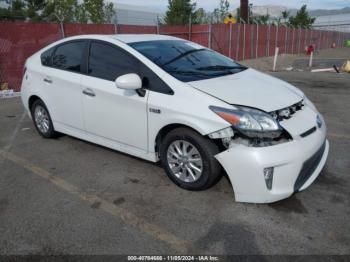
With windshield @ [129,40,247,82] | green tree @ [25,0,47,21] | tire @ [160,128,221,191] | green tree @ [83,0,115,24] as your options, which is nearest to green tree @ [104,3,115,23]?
green tree @ [83,0,115,24]

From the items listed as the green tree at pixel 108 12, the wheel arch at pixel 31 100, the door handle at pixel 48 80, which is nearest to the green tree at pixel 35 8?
the green tree at pixel 108 12

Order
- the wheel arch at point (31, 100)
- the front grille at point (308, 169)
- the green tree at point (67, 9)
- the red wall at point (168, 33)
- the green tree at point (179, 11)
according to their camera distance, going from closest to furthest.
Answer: the front grille at point (308, 169) → the wheel arch at point (31, 100) → the red wall at point (168, 33) → the green tree at point (67, 9) → the green tree at point (179, 11)

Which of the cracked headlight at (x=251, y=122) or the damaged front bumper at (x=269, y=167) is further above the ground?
the cracked headlight at (x=251, y=122)

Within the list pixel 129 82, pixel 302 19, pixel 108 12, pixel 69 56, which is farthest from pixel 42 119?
pixel 302 19

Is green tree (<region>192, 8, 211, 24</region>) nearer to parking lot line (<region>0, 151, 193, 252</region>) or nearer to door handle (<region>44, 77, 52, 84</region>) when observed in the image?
door handle (<region>44, 77, 52, 84</region>)

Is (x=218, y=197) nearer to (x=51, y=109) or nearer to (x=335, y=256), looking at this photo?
(x=335, y=256)

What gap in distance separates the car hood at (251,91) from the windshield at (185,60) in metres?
0.18

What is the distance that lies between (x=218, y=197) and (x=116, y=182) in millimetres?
1176

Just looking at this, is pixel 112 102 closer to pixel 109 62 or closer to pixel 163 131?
pixel 109 62

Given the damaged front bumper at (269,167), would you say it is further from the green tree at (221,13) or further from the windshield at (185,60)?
the green tree at (221,13)

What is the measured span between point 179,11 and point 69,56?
26.0 m

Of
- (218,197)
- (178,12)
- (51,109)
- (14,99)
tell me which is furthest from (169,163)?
(178,12)

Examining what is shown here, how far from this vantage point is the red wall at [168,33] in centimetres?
973

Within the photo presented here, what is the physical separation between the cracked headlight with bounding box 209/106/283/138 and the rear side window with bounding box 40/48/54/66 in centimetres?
302
